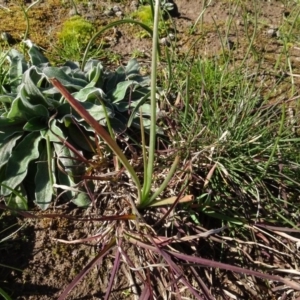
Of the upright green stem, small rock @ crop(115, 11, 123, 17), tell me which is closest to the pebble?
small rock @ crop(115, 11, 123, 17)

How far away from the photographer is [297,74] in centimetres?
247

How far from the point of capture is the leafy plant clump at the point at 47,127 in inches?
74.0

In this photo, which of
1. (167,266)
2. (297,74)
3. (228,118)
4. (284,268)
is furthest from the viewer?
(297,74)

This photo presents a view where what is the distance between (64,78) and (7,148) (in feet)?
1.16

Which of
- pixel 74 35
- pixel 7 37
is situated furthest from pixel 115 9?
pixel 7 37

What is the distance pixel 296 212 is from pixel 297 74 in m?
0.83

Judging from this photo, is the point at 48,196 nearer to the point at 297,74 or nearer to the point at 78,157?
the point at 78,157

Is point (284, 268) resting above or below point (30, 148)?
below

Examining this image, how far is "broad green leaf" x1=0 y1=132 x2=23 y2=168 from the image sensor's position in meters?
1.92

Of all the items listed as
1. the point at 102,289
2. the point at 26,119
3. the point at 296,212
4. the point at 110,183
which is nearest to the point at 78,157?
the point at 110,183

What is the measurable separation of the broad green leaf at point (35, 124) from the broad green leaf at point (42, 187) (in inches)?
5.4

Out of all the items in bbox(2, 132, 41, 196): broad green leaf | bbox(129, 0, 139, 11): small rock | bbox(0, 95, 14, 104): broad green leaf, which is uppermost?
bbox(0, 95, 14, 104): broad green leaf

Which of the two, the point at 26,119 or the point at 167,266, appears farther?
the point at 26,119

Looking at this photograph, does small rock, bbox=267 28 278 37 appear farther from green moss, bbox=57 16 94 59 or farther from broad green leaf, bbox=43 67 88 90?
broad green leaf, bbox=43 67 88 90
